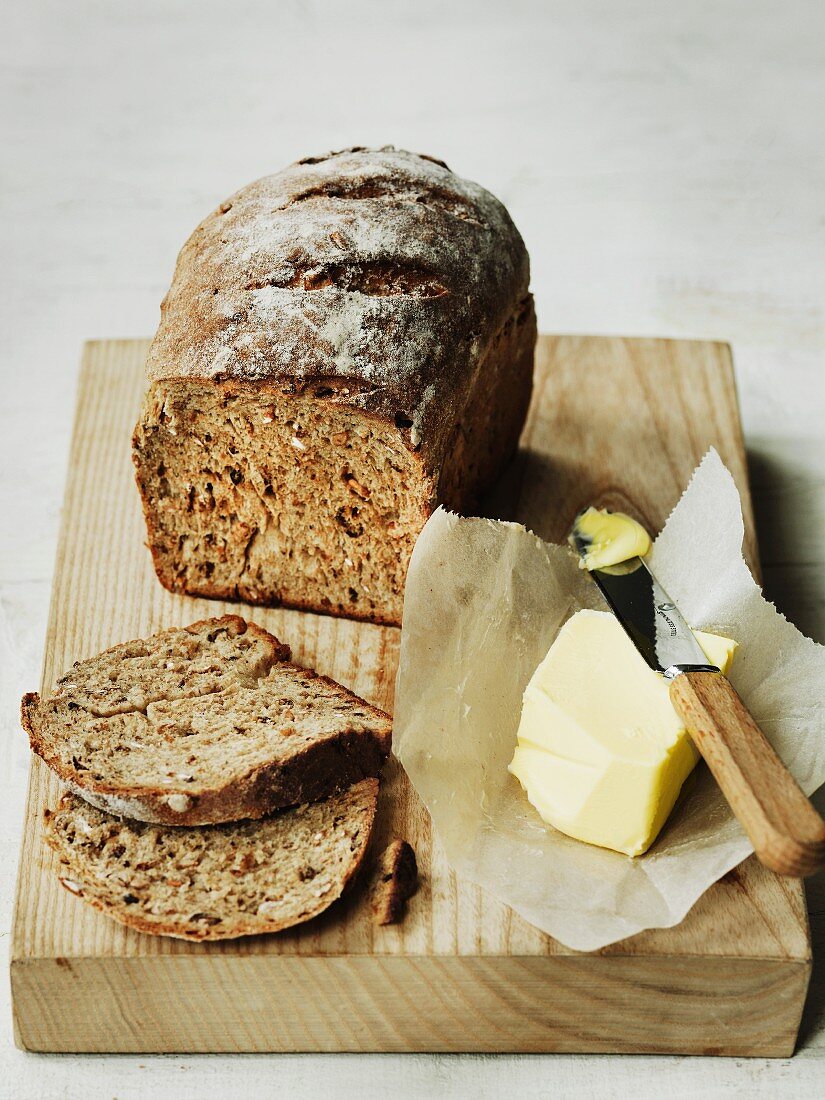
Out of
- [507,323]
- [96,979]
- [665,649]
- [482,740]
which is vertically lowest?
[96,979]

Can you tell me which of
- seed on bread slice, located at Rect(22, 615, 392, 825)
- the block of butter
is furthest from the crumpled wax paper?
seed on bread slice, located at Rect(22, 615, 392, 825)

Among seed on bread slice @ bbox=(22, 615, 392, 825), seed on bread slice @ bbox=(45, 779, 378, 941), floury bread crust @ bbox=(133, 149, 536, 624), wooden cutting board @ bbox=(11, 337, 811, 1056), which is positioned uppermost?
floury bread crust @ bbox=(133, 149, 536, 624)

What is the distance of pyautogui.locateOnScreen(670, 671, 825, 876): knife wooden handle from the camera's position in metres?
2.53

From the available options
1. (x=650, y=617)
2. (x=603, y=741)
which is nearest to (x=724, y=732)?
(x=603, y=741)

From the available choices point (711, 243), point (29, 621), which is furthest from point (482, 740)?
point (711, 243)

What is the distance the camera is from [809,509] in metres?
3.98

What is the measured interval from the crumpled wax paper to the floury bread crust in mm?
234

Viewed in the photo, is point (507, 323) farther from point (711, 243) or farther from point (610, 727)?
point (711, 243)

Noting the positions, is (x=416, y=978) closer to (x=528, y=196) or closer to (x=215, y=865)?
(x=215, y=865)

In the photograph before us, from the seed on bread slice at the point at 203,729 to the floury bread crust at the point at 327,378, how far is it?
0.79 feet

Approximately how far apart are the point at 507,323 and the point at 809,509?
110 centimetres

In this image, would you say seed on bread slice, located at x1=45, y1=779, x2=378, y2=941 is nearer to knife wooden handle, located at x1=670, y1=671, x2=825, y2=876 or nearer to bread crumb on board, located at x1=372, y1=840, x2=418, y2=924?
bread crumb on board, located at x1=372, y1=840, x2=418, y2=924

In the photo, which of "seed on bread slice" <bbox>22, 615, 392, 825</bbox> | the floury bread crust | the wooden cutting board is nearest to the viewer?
the wooden cutting board

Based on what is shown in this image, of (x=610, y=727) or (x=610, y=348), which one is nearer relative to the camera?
(x=610, y=727)
